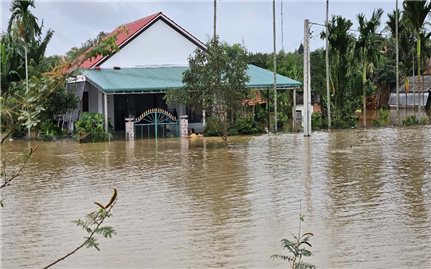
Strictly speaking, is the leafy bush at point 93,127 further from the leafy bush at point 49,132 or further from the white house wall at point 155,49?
the white house wall at point 155,49

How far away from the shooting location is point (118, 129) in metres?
32.3

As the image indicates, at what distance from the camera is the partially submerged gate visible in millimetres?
29359

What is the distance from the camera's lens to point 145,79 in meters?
30.1

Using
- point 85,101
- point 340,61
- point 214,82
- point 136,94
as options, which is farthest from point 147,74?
point 340,61

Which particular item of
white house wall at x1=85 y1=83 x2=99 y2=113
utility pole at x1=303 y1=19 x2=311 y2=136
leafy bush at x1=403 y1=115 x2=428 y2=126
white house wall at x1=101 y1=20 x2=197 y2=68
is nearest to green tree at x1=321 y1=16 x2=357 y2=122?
leafy bush at x1=403 y1=115 x2=428 y2=126

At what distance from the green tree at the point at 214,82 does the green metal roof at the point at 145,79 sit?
10.7 feet

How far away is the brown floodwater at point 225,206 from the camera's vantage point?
26.5ft

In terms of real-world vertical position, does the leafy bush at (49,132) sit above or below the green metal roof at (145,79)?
below

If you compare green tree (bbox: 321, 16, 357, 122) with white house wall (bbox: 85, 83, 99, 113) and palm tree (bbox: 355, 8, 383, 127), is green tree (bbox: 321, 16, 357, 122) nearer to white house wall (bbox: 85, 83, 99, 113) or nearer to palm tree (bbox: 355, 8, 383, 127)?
palm tree (bbox: 355, 8, 383, 127)

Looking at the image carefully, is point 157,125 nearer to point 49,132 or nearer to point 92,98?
point 92,98

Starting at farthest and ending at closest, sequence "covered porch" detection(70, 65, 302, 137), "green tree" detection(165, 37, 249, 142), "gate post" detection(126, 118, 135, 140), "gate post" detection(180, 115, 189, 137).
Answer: "covered porch" detection(70, 65, 302, 137) → "gate post" detection(180, 115, 189, 137) → "gate post" detection(126, 118, 135, 140) → "green tree" detection(165, 37, 249, 142)

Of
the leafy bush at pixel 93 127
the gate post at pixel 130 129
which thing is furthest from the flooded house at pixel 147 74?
the leafy bush at pixel 93 127

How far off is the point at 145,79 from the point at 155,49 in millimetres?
3590

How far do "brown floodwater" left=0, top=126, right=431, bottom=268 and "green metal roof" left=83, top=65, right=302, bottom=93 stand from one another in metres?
6.02
